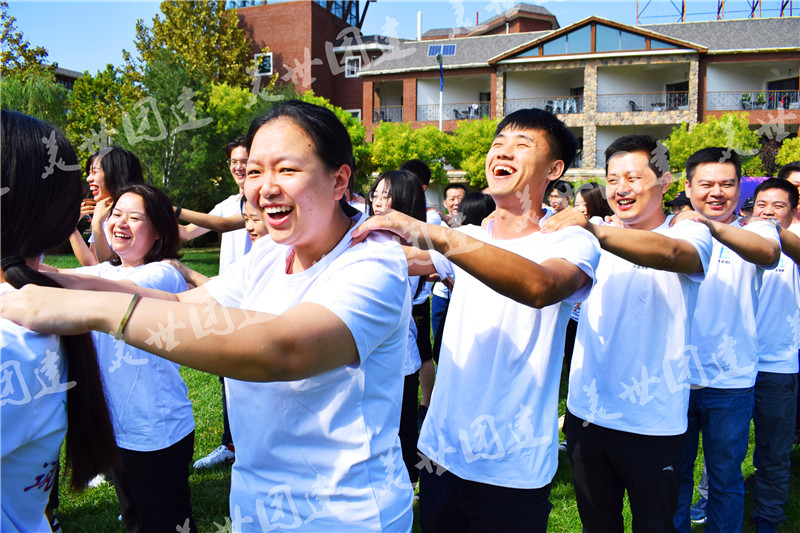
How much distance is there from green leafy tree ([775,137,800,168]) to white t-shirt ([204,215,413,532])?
19.3 m

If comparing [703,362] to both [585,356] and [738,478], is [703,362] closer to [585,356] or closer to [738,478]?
[738,478]

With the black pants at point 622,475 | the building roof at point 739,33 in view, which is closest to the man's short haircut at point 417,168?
the black pants at point 622,475

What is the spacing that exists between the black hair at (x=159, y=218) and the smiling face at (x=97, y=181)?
0.84m

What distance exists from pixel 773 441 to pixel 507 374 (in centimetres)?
248

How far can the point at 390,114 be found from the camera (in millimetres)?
29844

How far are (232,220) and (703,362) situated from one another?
3545 mm

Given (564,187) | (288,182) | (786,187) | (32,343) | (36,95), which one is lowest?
(32,343)

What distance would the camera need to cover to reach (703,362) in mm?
3387

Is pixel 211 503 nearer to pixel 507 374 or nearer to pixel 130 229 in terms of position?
pixel 130 229

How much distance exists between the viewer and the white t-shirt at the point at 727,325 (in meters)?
3.35

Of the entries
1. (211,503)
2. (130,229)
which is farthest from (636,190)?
(211,503)

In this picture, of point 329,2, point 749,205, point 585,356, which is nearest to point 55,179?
point 585,356

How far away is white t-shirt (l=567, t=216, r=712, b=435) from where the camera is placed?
267 centimetres

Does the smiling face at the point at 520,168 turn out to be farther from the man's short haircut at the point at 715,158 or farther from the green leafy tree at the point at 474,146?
the green leafy tree at the point at 474,146
